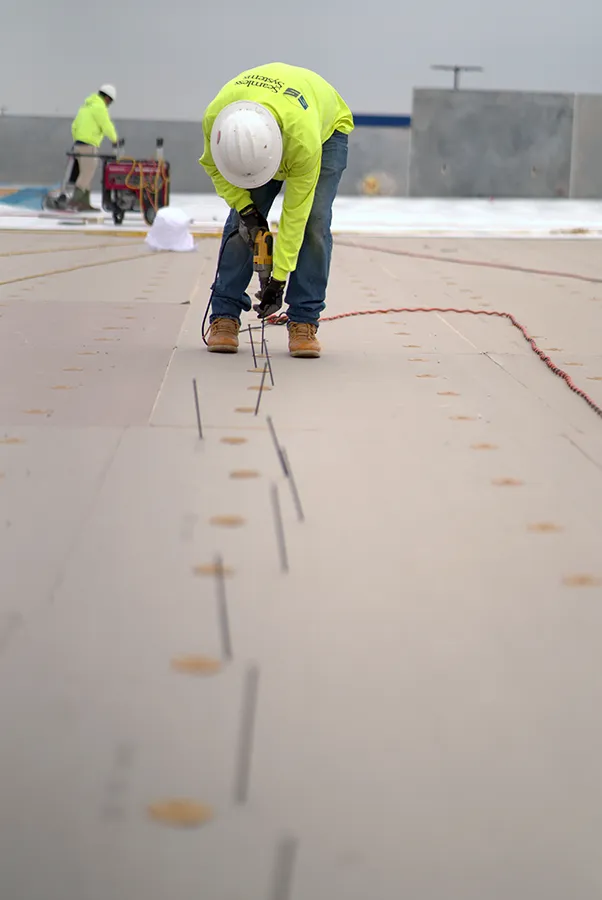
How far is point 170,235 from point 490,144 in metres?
8.31

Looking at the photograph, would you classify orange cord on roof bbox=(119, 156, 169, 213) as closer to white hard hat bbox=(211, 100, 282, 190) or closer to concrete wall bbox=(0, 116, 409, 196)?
concrete wall bbox=(0, 116, 409, 196)

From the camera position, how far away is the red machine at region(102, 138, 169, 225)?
8836mm

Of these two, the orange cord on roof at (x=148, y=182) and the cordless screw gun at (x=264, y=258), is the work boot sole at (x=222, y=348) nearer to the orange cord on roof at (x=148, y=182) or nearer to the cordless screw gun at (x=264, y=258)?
the cordless screw gun at (x=264, y=258)

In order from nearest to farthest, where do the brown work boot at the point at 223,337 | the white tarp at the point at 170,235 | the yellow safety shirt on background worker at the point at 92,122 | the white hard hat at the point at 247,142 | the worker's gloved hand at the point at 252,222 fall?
the white hard hat at the point at 247,142, the worker's gloved hand at the point at 252,222, the brown work boot at the point at 223,337, the white tarp at the point at 170,235, the yellow safety shirt on background worker at the point at 92,122

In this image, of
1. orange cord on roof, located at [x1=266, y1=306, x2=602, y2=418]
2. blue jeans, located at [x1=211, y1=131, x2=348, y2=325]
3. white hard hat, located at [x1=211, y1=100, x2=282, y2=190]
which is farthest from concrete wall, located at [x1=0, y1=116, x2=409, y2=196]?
white hard hat, located at [x1=211, y1=100, x2=282, y2=190]

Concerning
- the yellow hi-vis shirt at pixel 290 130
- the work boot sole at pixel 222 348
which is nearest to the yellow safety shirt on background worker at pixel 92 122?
the work boot sole at pixel 222 348

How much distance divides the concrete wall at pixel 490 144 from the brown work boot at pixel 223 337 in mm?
11337

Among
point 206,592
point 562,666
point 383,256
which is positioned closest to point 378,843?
point 562,666

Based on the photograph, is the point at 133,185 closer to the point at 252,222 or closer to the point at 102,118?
the point at 102,118

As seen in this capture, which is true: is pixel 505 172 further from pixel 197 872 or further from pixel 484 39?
pixel 197 872

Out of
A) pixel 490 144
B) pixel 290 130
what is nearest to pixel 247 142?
pixel 290 130

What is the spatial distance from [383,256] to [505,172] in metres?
8.02

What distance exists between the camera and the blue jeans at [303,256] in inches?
129

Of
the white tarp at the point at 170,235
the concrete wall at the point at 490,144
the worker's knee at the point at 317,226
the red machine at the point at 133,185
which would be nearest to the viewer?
the worker's knee at the point at 317,226
